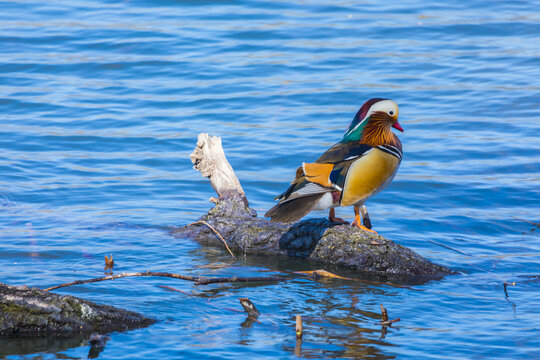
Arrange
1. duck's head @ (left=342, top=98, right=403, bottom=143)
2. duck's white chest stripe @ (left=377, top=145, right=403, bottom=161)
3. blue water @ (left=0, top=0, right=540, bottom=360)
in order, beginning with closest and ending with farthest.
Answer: blue water @ (left=0, top=0, right=540, bottom=360), duck's white chest stripe @ (left=377, top=145, right=403, bottom=161), duck's head @ (left=342, top=98, right=403, bottom=143)

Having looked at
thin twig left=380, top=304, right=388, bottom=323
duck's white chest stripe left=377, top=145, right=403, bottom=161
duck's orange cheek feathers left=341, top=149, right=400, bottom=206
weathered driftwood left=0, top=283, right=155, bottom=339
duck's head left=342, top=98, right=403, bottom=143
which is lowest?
weathered driftwood left=0, top=283, right=155, bottom=339

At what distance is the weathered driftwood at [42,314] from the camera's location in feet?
15.1

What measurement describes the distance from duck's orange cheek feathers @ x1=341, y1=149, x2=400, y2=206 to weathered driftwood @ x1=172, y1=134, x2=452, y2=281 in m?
0.31

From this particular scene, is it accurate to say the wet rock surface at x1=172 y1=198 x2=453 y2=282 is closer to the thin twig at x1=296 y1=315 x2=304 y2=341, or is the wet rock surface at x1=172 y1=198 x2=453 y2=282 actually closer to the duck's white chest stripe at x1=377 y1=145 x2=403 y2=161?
the duck's white chest stripe at x1=377 y1=145 x2=403 y2=161

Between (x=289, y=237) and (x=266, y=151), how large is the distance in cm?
437

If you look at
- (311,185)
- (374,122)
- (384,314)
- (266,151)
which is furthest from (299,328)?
(266,151)

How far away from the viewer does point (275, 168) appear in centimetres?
1027

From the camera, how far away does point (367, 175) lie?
6188 millimetres

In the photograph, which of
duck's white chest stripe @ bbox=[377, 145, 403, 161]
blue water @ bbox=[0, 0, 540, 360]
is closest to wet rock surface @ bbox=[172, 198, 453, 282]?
blue water @ bbox=[0, 0, 540, 360]

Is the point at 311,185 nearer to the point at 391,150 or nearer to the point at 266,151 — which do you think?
the point at 391,150

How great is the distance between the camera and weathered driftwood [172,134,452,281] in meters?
6.18

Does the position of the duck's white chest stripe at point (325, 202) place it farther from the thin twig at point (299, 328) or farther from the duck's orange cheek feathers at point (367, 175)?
Answer: the thin twig at point (299, 328)

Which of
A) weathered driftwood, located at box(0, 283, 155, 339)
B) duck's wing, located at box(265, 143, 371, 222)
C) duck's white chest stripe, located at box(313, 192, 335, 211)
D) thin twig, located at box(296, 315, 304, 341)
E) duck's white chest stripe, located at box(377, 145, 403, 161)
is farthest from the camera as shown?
duck's white chest stripe, located at box(377, 145, 403, 161)

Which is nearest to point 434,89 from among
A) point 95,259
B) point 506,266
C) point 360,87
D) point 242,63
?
point 360,87
